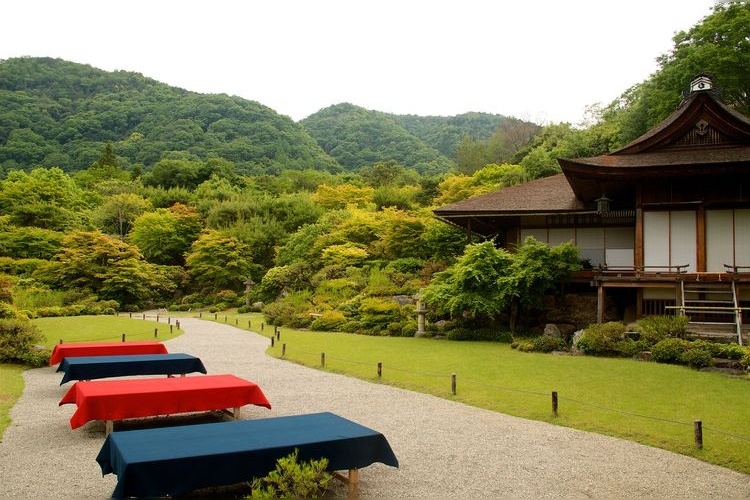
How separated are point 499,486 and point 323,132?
91.8 metres

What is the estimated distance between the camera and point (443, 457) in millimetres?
7742

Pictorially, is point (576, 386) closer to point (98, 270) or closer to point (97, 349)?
point (97, 349)

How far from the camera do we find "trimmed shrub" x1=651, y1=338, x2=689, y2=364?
47.6 feet

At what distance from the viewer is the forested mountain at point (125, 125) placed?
72.6m

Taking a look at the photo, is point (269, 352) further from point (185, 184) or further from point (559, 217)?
point (185, 184)

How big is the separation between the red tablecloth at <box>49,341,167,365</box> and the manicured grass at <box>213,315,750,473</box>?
13.5 ft

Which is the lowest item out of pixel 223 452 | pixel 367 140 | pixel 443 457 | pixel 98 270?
pixel 443 457

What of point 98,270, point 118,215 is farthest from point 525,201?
point 118,215

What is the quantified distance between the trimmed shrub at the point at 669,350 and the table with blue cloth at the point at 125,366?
37.9 ft

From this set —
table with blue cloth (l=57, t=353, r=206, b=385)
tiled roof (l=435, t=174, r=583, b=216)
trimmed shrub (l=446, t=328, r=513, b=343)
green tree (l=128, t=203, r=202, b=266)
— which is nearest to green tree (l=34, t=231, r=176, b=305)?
green tree (l=128, t=203, r=202, b=266)

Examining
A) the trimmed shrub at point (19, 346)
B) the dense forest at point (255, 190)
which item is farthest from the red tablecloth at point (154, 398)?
the dense forest at point (255, 190)

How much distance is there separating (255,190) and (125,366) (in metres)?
50.4

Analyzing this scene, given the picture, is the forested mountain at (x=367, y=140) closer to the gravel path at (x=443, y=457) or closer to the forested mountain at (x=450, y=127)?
the forested mountain at (x=450, y=127)

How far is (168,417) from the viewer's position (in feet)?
33.4
